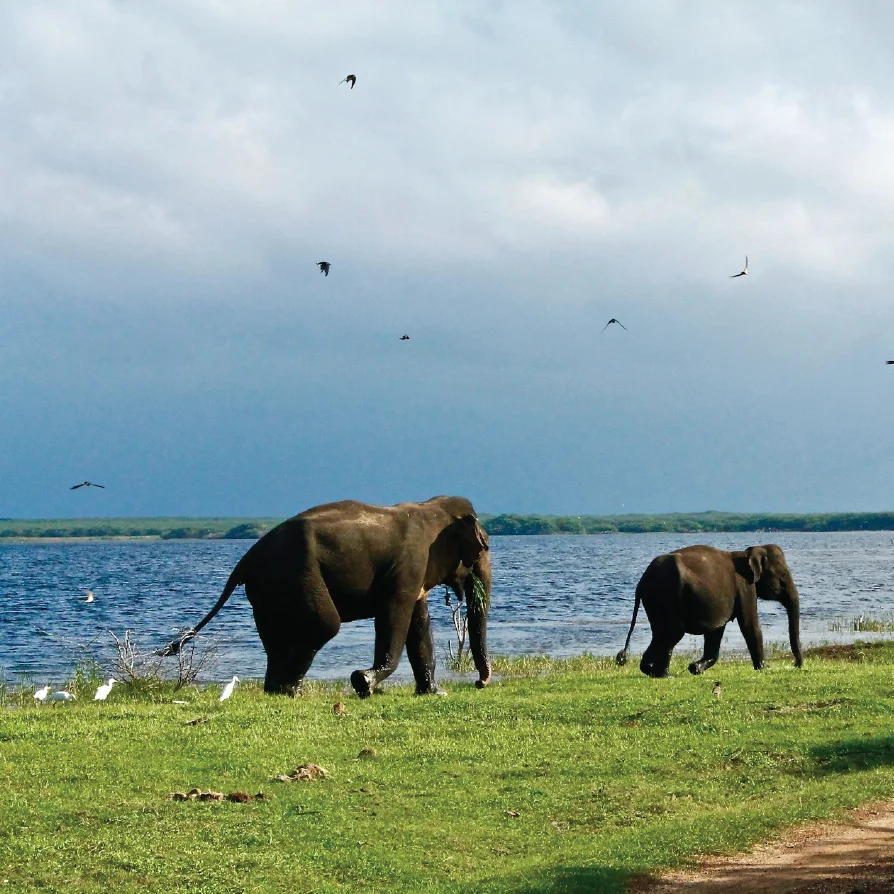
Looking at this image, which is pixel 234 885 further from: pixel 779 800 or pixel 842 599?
pixel 842 599

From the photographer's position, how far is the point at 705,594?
1980 centimetres

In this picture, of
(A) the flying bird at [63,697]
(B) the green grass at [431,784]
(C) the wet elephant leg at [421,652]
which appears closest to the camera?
(B) the green grass at [431,784]

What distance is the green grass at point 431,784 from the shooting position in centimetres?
887

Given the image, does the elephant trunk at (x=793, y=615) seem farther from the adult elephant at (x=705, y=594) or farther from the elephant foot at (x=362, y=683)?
the elephant foot at (x=362, y=683)

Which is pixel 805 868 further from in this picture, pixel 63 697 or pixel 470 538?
pixel 63 697

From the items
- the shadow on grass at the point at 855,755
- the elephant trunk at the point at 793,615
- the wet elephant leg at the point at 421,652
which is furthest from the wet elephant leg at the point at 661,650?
the shadow on grass at the point at 855,755

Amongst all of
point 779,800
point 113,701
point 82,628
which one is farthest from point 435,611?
point 779,800

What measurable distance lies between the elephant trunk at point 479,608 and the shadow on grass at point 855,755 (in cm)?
617

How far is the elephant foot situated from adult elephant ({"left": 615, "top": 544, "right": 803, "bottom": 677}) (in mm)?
4926

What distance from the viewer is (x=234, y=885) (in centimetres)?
845

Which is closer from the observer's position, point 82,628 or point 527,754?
point 527,754

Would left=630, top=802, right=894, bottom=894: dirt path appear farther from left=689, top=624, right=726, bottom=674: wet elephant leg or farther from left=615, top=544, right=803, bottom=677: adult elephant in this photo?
left=689, top=624, right=726, bottom=674: wet elephant leg

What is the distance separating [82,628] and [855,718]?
33.9m

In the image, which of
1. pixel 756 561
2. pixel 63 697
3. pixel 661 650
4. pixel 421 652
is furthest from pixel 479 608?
pixel 63 697
